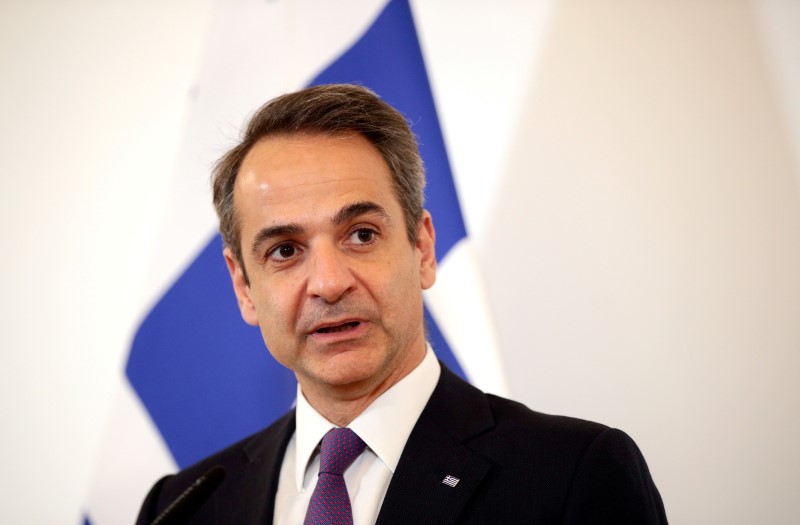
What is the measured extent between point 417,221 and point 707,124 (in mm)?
987

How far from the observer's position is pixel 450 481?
1.59 meters

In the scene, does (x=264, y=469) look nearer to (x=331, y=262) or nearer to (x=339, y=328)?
(x=339, y=328)

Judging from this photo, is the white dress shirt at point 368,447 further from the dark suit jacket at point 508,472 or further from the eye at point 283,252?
the eye at point 283,252

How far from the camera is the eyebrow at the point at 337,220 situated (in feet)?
5.59

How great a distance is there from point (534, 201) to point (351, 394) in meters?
0.98

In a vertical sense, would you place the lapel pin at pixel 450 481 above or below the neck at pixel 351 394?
below

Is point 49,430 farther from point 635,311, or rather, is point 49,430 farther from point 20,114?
point 635,311

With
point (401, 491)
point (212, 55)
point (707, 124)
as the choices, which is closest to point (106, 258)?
point (212, 55)

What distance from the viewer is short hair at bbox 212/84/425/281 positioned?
185 cm

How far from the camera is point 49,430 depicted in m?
2.70

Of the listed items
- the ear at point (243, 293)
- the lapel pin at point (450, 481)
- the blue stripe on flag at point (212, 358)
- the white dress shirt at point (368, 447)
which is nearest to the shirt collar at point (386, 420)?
the white dress shirt at point (368, 447)

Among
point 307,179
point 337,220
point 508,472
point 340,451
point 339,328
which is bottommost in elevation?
point 508,472

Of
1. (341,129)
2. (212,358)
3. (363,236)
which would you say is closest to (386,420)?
(363,236)

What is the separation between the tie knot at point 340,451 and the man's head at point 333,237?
10cm
